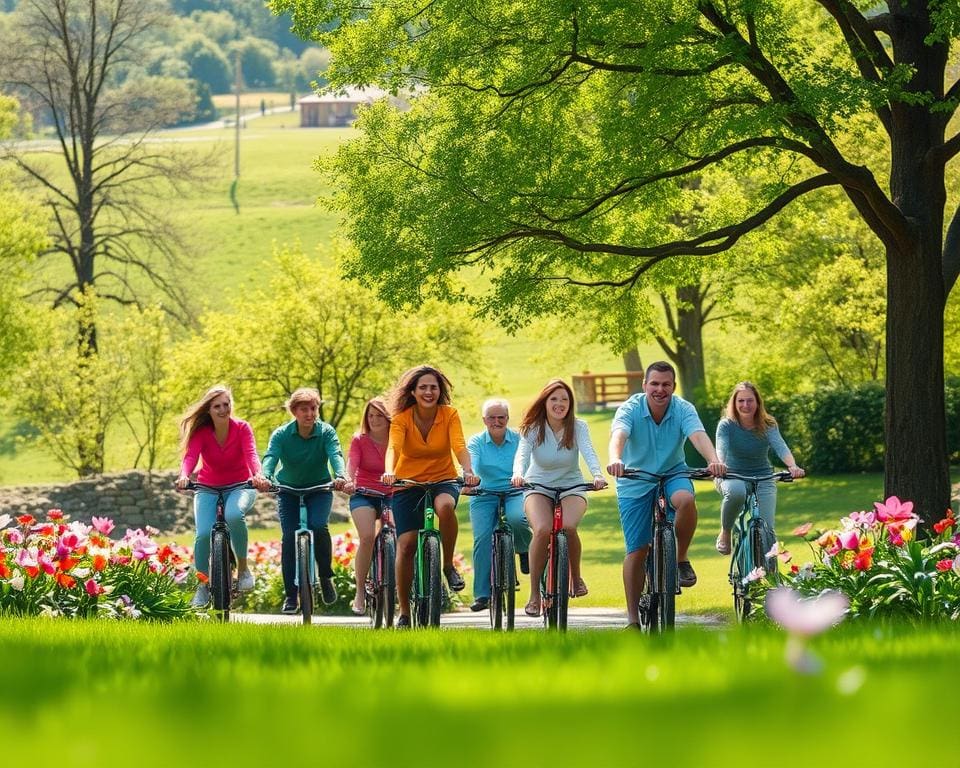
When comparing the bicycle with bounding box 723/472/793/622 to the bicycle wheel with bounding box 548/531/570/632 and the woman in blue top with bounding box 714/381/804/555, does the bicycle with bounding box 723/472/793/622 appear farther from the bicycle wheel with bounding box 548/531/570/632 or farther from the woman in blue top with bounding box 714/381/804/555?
the bicycle wheel with bounding box 548/531/570/632

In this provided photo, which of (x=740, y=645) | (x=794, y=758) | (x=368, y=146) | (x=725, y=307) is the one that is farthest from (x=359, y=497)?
(x=725, y=307)

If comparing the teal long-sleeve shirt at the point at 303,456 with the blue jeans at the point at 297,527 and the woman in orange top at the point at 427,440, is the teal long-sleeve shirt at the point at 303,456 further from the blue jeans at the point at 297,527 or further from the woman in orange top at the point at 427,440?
the woman in orange top at the point at 427,440

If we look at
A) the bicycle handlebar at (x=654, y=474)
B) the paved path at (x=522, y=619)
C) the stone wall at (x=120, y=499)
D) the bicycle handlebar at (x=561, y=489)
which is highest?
the bicycle handlebar at (x=654, y=474)

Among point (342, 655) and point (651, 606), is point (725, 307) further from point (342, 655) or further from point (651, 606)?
point (342, 655)

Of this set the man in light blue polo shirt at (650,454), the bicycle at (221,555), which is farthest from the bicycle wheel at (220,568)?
the man in light blue polo shirt at (650,454)

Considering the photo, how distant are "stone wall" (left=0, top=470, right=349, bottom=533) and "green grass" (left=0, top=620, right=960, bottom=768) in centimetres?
3083

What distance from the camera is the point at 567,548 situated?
11.7 m

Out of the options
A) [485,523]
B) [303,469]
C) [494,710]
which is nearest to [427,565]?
[485,523]

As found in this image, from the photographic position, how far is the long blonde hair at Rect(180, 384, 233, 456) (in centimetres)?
1301

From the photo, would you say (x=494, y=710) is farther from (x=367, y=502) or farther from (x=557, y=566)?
(x=367, y=502)

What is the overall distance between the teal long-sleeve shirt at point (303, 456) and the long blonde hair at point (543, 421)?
197 cm

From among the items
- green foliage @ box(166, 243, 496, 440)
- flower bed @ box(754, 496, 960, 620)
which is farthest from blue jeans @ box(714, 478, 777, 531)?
green foliage @ box(166, 243, 496, 440)

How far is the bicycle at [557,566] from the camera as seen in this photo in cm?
1166

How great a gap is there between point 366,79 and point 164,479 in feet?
63.8
